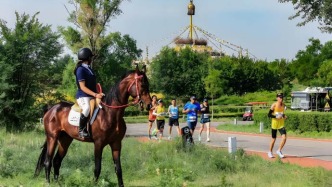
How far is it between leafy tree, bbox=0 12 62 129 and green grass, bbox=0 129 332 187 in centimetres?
864

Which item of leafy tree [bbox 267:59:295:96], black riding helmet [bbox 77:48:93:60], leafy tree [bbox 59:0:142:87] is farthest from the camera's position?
leafy tree [bbox 267:59:295:96]

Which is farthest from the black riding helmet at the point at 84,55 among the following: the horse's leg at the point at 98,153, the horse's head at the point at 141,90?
the horse's leg at the point at 98,153

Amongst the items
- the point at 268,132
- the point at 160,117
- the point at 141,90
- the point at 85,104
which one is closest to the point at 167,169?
the point at 141,90

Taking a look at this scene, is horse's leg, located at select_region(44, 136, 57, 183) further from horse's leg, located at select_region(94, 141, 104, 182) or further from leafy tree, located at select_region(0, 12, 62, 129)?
leafy tree, located at select_region(0, 12, 62, 129)

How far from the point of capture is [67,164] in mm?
12844

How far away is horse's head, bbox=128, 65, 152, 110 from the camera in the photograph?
9.51 m

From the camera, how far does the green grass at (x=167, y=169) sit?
9555mm

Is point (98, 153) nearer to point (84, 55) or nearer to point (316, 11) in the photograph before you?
point (84, 55)

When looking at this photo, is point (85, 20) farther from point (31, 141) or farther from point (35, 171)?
point (35, 171)

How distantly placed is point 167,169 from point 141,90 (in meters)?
1.78

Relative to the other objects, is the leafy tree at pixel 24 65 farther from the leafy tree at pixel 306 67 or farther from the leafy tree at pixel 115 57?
the leafy tree at pixel 306 67

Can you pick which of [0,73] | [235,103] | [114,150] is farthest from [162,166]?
[235,103]

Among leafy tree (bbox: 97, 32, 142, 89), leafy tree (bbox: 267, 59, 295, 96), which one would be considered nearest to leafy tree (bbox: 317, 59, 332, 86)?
leafy tree (bbox: 267, 59, 295, 96)

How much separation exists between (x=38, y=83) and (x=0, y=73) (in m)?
2.28
